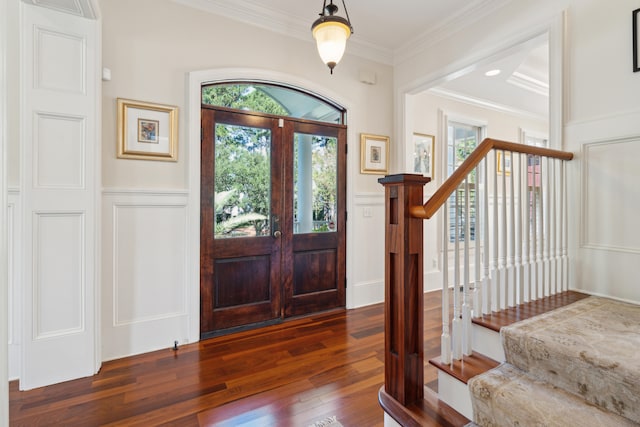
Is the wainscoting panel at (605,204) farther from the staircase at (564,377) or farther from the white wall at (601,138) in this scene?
the staircase at (564,377)

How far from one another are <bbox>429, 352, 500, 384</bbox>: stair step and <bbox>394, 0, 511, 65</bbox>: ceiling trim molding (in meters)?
2.82

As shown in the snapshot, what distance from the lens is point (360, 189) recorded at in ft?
11.7

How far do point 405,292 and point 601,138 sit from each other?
1.79 m

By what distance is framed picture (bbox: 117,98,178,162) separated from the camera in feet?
7.95

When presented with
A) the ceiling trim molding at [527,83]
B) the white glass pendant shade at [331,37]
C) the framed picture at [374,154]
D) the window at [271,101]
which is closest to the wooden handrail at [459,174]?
the white glass pendant shade at [331,37]

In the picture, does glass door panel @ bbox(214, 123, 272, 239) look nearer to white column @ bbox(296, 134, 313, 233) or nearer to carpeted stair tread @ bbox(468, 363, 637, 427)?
white column @ bbox(296, 134, 313, 233)

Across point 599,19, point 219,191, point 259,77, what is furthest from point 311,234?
point 599,19

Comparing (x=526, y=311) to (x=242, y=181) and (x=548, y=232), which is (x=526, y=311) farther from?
(x=242, y=181)

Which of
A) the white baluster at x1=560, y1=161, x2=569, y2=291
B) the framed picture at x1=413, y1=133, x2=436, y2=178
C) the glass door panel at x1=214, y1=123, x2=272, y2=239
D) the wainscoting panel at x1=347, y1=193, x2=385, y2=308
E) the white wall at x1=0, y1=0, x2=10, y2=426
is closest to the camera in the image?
the white wall at x1=0, y1=0, x2=10, y2=426

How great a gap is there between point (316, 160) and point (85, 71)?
2.01 metres

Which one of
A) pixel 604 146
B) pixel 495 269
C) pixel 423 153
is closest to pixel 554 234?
pixel 604 146

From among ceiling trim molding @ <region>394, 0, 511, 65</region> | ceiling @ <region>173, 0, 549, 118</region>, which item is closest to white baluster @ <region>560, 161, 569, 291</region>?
ceiling @ <region>173, 0, 549, 118</region>

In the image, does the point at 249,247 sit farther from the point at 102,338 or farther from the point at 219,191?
the point at 102,338

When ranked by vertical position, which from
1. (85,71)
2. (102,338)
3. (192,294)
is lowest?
(102,338)
